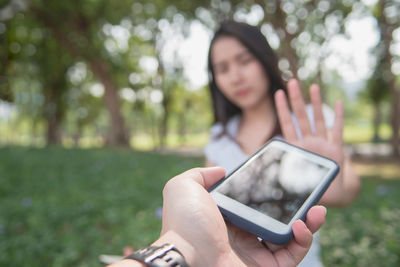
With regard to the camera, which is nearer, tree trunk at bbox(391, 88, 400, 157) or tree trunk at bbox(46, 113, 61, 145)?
tree trunk at bbox(391, 88, 400, 157)

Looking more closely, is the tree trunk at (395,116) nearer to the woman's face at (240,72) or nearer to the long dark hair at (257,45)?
the long dark hair at (257,45)

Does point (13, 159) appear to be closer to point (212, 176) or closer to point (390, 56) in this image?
point (212, 176)

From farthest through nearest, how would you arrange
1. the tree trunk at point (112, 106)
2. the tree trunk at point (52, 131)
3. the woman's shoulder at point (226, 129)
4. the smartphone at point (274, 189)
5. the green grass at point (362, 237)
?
the tree trunk at point (52, 131), the tree trunk at point (112, 106), the green grass at point (362, 237), the woman's shoulder at point (226, 129), the smartphone at point (274, 189)

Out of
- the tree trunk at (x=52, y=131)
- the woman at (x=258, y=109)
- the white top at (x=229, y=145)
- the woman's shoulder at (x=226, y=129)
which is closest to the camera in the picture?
the woman at (x=258, y=109)

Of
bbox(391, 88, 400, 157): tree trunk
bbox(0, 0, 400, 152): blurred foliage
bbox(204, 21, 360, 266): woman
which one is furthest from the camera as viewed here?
bbox(391, 88, 400, 157): tree trunk

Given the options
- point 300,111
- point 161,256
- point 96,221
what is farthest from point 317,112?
point 96,221

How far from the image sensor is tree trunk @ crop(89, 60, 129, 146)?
49.5ft

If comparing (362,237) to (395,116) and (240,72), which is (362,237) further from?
(395,116)

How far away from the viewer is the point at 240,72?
7.00 ft

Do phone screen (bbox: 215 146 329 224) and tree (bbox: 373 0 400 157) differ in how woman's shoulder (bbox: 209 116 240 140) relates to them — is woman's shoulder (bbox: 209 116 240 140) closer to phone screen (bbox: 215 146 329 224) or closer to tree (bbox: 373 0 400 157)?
phone screen (bbox: 215 146 329 224)

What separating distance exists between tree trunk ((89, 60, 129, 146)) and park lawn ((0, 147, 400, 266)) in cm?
957

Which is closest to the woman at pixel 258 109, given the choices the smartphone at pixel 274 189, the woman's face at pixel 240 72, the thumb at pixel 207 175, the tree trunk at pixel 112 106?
the woman's face at pixel 240 72

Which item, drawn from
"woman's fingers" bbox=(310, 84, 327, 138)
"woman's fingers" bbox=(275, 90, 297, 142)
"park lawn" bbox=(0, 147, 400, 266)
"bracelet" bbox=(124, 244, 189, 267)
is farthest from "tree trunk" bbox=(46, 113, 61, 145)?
"bracelet" bbox=(124, 244, 189, 267)

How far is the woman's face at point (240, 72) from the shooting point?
84.1 inches
